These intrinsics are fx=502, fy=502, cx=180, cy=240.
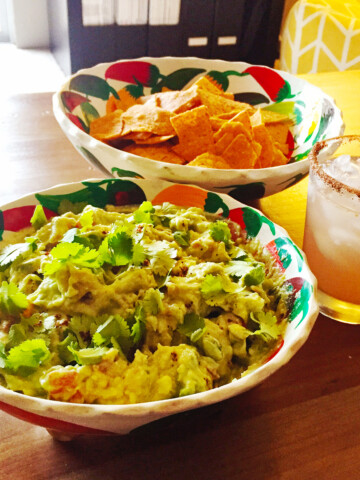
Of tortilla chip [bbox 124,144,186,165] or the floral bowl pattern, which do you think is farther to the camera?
tortilla chip [bbox 124,144,186,165]

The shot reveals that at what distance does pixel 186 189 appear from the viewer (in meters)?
1.08

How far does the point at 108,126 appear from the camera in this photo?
1.36 metres

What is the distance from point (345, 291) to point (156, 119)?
2.10 ft

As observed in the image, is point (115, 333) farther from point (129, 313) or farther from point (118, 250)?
point (118, 250)

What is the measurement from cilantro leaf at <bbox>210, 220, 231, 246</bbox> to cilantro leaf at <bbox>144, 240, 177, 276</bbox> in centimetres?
11

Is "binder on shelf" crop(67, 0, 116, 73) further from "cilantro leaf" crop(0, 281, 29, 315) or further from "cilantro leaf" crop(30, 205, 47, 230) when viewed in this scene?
"cilantro leaf" crop(0, 281, 29, 315)

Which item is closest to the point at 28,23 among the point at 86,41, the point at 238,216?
the point at 86,41

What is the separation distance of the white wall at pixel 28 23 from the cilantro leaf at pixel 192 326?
486 centimetres

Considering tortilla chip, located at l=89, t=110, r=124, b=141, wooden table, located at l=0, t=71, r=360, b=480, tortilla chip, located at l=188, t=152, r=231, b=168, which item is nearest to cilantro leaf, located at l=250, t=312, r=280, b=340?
wooden table, located at l=0, t=71, r=360, b=480

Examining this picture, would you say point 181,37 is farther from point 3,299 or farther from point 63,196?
point 3,299

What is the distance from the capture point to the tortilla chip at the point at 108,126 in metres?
1.30

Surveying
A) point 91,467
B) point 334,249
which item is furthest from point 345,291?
point 91,467

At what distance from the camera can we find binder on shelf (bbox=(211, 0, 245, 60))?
4137mm

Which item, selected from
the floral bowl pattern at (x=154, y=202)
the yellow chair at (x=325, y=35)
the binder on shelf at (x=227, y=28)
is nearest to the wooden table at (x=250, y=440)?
the floral bowl pattern at (x=154, y=202)
